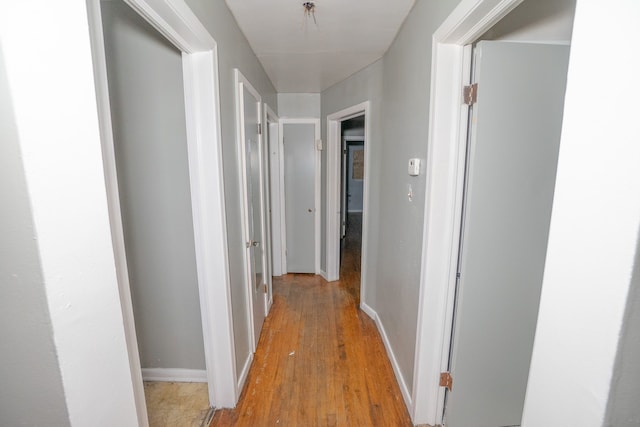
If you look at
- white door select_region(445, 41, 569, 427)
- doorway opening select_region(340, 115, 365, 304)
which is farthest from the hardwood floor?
doorway opening select_region(340, 115, 365, 304)

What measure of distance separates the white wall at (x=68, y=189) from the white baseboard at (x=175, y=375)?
1368mm

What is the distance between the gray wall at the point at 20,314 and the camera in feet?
1.54

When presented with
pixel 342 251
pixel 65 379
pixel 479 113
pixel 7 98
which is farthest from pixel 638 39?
pixel 342 251

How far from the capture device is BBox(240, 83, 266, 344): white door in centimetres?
193

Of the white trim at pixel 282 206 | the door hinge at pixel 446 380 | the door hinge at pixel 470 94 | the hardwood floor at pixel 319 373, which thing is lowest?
the hardwood floor at pixel 319 373

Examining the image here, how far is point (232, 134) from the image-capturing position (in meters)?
1.65

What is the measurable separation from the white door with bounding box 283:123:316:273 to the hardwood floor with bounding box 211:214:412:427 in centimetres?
73

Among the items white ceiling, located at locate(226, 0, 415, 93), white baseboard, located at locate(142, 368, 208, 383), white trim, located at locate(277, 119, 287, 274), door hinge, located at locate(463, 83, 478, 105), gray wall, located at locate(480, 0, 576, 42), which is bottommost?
white baseboard, located at locate(142, 368, 208, 383)

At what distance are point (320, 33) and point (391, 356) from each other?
2412 millimetres

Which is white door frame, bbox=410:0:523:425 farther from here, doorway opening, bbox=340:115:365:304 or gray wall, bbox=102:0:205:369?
doorway opening, bbox=340:115:365:304

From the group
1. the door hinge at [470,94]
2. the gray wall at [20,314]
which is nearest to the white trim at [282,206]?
the door hinge at [470,94]

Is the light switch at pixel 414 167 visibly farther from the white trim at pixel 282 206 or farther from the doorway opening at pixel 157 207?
the white trim at pixel 282 206

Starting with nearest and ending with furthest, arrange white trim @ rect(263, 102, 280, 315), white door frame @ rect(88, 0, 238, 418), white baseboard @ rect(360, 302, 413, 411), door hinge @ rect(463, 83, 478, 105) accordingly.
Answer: white door frame @ rect(88, 0, 238, 418), door hinge @ rect(463, 83, 478, 105), white baseboard @ rect(360, 302, 413, 411), white trim @ rect(263, 102, 280, 315)

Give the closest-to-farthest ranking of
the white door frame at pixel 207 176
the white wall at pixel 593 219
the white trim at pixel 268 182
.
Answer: the white wall at pixel 593 219
the white door frame at pixel 207 176
the white trim at pixel 268 182
